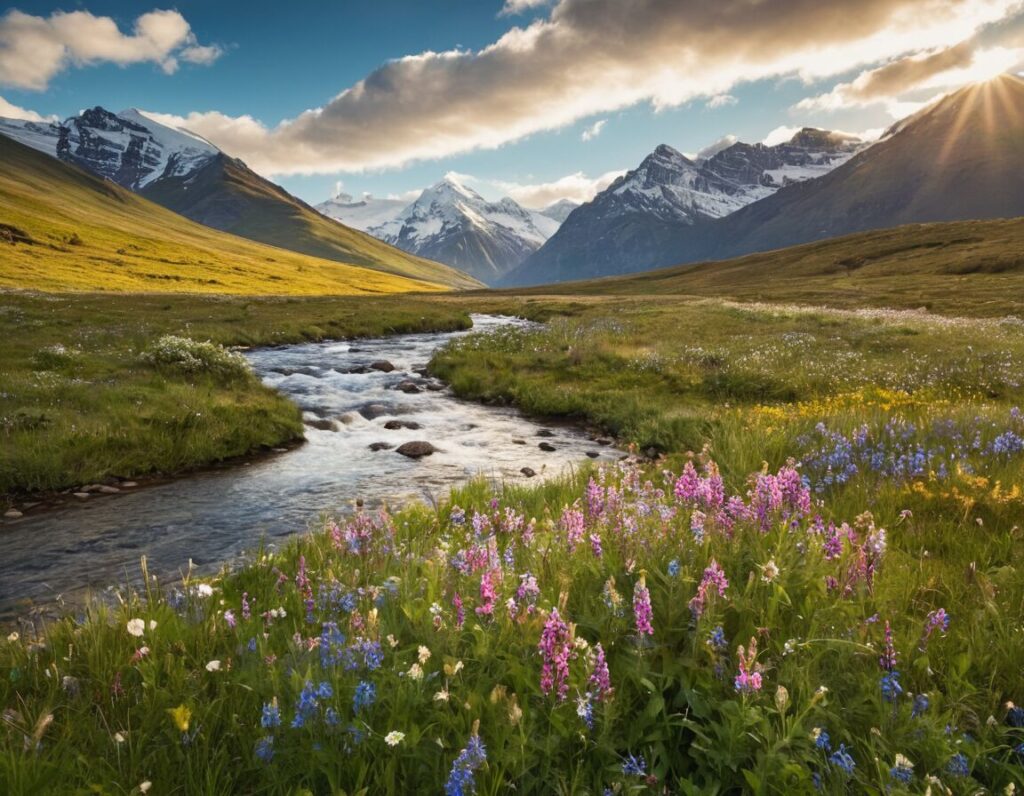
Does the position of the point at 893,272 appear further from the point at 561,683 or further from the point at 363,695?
the point at 363,695

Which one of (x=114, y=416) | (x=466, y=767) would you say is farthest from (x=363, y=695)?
(x=114, y=416)

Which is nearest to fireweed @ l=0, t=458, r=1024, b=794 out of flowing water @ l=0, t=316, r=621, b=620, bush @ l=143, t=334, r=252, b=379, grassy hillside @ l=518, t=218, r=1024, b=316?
flowing water @ l=0, t=316, r=621, b=620

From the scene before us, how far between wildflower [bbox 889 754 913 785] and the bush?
18483 mm

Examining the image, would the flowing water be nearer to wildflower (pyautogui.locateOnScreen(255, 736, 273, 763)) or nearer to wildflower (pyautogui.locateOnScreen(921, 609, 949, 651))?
wildflower (pyautogui.locateOnScreen(255, 736, 273, 763))

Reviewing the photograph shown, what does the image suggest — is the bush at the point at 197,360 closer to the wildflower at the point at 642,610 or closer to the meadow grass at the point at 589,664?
the meadow grass at the point at 589,664

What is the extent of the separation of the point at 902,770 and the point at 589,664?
120 cm

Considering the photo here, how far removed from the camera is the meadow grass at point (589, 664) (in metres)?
2.36

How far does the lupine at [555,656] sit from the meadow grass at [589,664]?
0.05 feet

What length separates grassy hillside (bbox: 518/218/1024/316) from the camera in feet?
179

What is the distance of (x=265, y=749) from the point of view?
241 centimetres

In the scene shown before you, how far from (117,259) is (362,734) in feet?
423

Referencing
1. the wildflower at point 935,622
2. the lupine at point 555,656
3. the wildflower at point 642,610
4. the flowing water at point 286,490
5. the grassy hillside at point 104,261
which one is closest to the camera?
the lupine at point 555,656

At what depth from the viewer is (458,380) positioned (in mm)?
20750

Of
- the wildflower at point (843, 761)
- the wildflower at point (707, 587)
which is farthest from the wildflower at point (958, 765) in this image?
the wildflower at point (707, 587)
